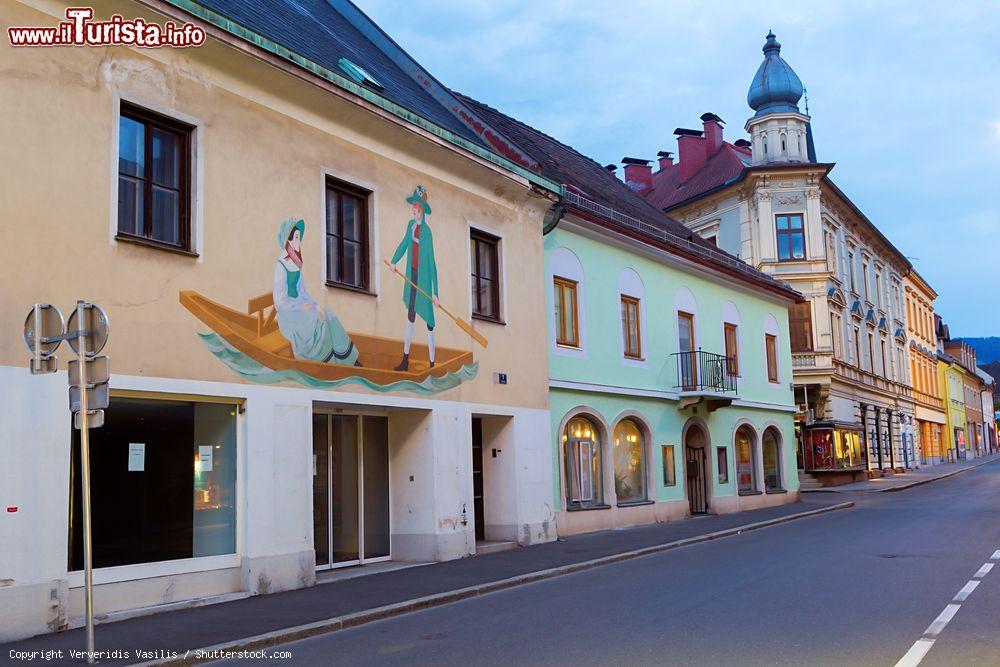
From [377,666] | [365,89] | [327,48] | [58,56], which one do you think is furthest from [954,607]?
[327,48]

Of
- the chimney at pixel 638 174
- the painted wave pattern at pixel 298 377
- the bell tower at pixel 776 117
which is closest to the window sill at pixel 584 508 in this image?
the painted wave pattern at pixel 298 377

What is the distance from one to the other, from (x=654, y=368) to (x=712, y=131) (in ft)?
103

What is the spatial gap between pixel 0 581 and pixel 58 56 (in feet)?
17.5

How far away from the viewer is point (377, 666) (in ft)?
24.7

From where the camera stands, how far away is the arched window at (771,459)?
92.8ft

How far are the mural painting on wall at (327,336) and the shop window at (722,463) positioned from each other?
11391 millimetres

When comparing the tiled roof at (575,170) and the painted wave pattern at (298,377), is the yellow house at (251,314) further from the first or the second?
the tiled roof at (575,170)

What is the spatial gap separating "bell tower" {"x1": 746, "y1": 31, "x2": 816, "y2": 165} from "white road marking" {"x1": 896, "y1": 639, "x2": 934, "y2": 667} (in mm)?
37725

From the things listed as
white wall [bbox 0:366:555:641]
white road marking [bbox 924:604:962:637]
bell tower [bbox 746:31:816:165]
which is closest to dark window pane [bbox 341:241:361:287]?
white wall [bbox 0:366:555:641]

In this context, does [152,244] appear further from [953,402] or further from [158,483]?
[953,402]

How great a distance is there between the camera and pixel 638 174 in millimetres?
53938

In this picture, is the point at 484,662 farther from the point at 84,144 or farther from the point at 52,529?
the point at 84,144

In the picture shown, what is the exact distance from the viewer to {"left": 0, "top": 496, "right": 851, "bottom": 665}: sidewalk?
338 inches

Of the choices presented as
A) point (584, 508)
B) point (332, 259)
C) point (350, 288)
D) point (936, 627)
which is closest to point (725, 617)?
point (936, 627)
